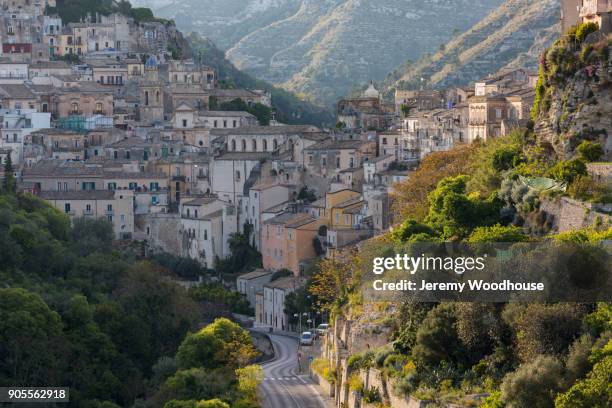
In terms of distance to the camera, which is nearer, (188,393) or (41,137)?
(188,393)

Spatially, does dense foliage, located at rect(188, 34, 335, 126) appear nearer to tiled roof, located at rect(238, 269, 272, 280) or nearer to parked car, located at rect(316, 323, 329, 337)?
tiled roof, located at rect(238, 269, 272, 280)

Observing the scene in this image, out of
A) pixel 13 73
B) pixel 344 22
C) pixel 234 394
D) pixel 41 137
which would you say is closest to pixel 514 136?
pixel 234 394

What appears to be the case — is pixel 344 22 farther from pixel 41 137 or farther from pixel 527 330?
pixel 527 330

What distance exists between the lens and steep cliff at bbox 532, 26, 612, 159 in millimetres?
52781

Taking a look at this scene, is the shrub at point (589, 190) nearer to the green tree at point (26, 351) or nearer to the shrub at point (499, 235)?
the shrub at point (499, 235)

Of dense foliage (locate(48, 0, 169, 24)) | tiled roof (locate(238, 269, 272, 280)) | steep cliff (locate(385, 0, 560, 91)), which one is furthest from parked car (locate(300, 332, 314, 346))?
dense foliage (locate(48, 0, 169, 24))

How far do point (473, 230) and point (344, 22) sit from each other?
138 meters

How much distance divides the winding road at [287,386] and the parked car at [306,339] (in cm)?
56

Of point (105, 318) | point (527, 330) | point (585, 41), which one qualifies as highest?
point (585, 41)

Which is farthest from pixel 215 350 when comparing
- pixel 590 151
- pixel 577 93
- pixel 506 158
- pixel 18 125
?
pixel 18 125

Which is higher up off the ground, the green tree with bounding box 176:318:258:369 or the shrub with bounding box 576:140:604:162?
the shrub with bounding box 576:140:604:162

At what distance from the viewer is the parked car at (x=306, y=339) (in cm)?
7119

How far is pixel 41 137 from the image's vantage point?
104562 mm

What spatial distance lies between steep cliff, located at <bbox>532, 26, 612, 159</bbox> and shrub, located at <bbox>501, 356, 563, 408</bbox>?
43.6 feet
